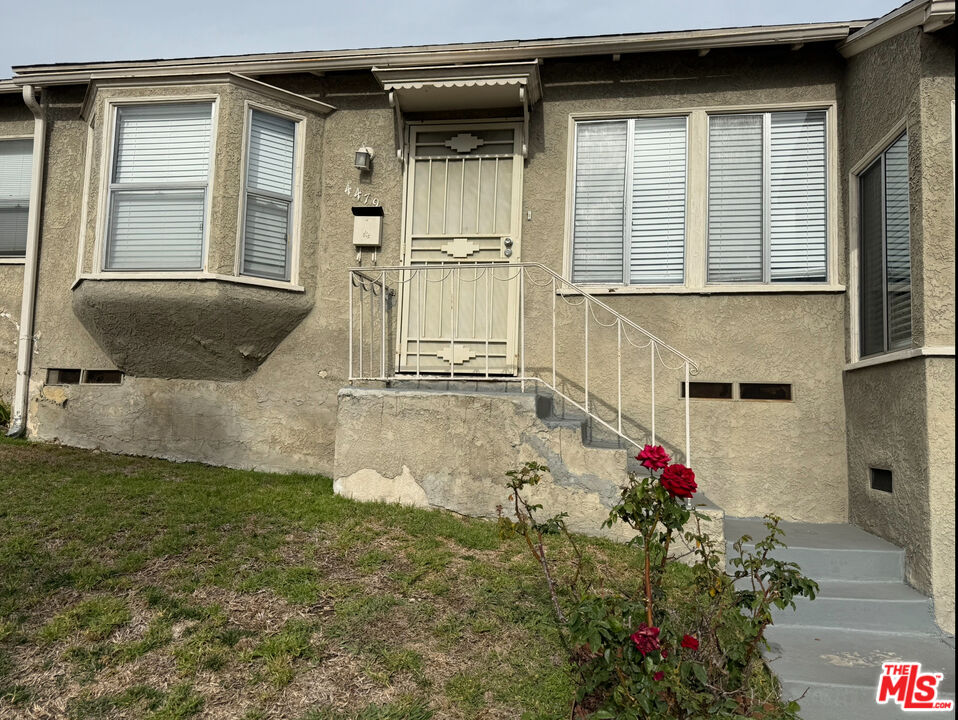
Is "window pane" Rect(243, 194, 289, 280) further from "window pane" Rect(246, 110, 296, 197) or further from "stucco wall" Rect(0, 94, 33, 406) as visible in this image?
"stucco wall" Rect(0, 94, 33, 406)

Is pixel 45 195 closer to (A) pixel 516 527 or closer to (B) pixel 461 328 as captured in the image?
(B) pixel 461 328

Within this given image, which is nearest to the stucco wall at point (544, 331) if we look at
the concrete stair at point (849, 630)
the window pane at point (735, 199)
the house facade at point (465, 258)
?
the house facade at point (465, 258)

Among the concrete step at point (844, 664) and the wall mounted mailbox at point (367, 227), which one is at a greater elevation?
the wall mounted mailbox at point (367, 227)

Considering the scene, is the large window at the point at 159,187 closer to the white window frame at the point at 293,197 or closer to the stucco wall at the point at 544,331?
the stucco wall at the point at 544,331

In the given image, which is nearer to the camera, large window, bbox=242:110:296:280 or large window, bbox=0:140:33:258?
large window, bbox=242:110:296:280

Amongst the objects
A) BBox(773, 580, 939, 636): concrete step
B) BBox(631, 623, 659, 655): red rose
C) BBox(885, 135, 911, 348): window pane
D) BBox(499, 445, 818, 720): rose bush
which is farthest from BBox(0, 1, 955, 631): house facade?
BBox(631, 623, 659, 655): red rose

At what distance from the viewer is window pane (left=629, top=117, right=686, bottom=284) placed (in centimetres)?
579

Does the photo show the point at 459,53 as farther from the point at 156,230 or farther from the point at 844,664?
the point at 844,664

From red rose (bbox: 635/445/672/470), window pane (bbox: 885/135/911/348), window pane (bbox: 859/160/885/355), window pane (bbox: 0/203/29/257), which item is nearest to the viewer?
red rose (bbox: 635/445/672/470)

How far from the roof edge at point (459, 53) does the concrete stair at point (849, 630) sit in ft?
13.4

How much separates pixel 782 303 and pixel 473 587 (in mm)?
3641

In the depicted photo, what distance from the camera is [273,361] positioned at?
20.2 feet

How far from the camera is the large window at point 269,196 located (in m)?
6.02

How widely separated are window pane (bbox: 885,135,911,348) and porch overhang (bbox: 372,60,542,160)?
295cm
